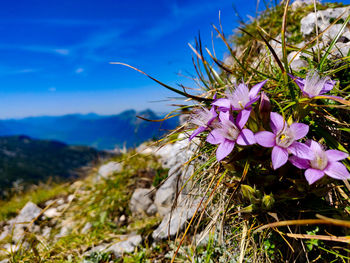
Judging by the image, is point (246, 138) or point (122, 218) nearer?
point (246, 138)

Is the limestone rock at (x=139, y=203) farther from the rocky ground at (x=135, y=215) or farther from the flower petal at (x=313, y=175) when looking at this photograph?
the flower petal at (x=313, y=175)

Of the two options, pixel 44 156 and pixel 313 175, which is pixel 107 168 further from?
pixel 44 156

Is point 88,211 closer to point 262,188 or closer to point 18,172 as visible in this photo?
point 262,188

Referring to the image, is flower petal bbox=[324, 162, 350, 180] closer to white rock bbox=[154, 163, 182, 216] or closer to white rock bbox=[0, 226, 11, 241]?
white rock bbox=[154, 163, 182, 216]

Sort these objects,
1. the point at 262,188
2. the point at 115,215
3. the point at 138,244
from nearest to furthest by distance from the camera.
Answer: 1. the point at 262,188
2. the point at 138,244
3. the point at 115,215

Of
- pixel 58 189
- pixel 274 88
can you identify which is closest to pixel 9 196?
pixel 58 189

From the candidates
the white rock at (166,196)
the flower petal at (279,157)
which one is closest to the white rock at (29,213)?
the white rock at (166,196)

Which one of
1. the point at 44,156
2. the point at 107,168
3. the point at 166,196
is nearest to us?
the point at 166,196

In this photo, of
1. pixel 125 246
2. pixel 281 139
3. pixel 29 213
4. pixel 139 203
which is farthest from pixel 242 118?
pixel 29 213
